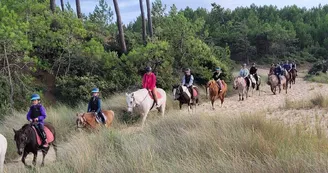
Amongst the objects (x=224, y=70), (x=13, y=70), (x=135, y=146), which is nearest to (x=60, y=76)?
(x=13, y=70)

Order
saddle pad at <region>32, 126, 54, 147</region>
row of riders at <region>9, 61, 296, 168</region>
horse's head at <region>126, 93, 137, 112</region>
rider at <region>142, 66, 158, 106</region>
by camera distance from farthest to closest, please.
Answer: rider at <region>142, 66, 158, 106</region>
horse's head at <region>126, 93, 137, 112</region>
saddle pad at <region>32, 126, 54, 147</region>
row of riders at <region>9, 61, 296, 168</region>

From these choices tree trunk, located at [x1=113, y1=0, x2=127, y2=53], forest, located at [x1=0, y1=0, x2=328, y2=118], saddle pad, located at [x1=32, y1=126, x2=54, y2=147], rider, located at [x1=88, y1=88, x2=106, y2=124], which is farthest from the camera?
tree trunk, located at [x1=113, y1=0, x2=127, y2=53]

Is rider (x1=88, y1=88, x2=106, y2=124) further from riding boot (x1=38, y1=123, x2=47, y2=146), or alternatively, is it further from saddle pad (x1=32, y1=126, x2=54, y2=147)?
riding boot (x1=38, y1=123, x2=47, y2=146)

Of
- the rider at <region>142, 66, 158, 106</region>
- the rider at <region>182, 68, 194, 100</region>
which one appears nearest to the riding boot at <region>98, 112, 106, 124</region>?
the rider at <region>142, 66, 158, 106</region>

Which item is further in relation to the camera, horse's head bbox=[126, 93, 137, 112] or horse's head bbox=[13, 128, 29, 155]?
horse's head bbox=[126, 93, 137, 112]

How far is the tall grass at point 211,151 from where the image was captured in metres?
4.78

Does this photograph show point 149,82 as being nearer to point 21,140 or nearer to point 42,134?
point 42,134

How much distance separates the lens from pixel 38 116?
9312mm

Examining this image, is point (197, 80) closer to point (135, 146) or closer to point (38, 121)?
point (38, 121)

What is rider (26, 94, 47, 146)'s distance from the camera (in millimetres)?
8844

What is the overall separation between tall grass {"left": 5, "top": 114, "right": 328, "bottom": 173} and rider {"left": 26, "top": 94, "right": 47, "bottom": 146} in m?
1.18

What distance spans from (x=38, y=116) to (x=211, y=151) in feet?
17.4

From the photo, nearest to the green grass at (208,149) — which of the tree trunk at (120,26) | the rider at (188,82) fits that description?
the rider at (188,82)

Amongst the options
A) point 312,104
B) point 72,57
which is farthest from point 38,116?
point 72,57
